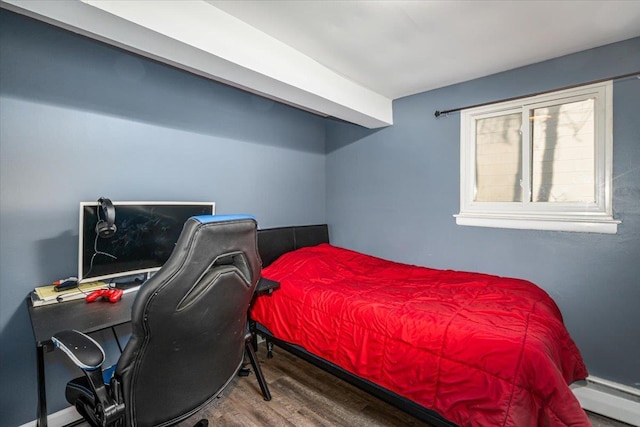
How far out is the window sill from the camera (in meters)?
2.16

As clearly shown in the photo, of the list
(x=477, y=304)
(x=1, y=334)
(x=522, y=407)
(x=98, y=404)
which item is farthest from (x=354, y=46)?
(x=1, y=334)

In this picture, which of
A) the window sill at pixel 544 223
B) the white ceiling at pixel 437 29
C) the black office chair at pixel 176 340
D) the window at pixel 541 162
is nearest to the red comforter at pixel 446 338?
the window sill at pixel 544 223

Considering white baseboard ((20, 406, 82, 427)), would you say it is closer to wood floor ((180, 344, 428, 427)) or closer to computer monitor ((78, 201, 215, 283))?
wood floor ((180, 344, 428, 427))

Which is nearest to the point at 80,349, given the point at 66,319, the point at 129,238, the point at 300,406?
the point at 66,319

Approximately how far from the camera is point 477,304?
1820 mm

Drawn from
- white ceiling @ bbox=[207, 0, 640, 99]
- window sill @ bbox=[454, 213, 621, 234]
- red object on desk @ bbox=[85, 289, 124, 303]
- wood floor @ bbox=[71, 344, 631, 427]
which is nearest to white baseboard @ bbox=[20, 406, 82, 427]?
wood floor @ bbox=[71, 344, 631, 427]

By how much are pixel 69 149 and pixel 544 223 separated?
3450mm

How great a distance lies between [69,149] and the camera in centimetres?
187

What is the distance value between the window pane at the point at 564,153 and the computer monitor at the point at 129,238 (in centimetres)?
283

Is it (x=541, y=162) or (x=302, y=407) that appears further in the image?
(x=541, y=162)

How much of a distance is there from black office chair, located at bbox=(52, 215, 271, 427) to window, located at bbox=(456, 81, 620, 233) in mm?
2332

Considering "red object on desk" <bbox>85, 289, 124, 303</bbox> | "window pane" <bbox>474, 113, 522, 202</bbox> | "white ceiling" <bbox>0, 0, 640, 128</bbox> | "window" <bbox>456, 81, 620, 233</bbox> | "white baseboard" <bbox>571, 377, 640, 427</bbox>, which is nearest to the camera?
"white ceiling" <bbox>0, 0, 640, 128</bbox>

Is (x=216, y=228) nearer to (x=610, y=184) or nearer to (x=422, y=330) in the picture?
(x=422, y=330)

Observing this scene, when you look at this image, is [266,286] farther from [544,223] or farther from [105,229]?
[544,223]
